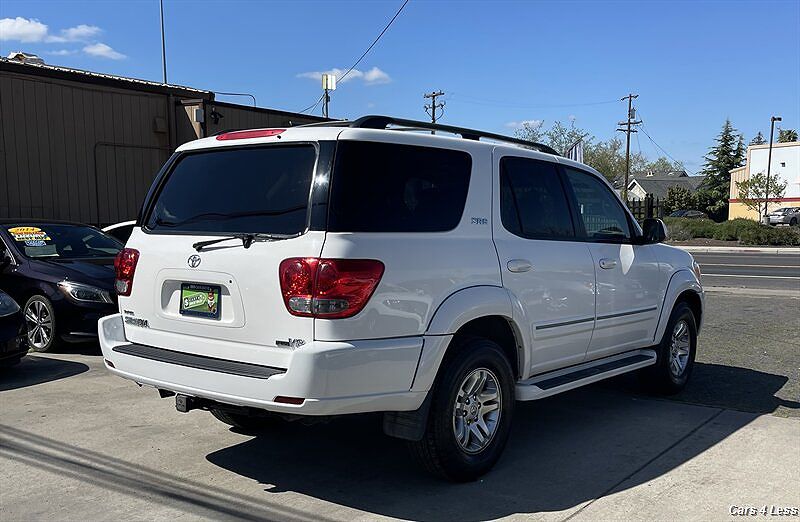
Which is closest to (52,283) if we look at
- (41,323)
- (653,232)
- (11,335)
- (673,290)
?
(41,323)

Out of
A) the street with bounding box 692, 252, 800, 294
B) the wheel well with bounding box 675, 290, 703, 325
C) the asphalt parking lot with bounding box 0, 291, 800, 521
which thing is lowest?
the street with bounding box 692, 252, 800, 294

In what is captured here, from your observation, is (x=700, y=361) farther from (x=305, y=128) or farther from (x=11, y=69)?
(x=11, y=69)

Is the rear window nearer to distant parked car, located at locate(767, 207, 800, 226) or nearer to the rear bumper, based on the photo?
the rear bumper

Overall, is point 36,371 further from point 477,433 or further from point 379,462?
point 477,433

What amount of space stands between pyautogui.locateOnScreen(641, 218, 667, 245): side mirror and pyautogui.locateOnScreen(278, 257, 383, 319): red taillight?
3220mm

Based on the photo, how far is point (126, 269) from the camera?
14.7 ft

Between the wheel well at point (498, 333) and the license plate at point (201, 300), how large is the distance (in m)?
1.42

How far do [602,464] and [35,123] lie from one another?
11368 millimetres

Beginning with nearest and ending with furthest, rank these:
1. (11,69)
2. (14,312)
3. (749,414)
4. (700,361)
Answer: (749,414)
(14,312)
(700,361)
(11,69)

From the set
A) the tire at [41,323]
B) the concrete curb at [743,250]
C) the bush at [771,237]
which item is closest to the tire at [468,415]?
the tire at [41,323]

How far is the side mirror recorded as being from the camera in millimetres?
5973

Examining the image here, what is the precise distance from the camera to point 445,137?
14.6 ft

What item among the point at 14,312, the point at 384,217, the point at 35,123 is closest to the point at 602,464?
the point at 384,217

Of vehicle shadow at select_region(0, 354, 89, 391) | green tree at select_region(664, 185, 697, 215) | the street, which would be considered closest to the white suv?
vehicle shadow at select_region(0, 354, 89, 391)
